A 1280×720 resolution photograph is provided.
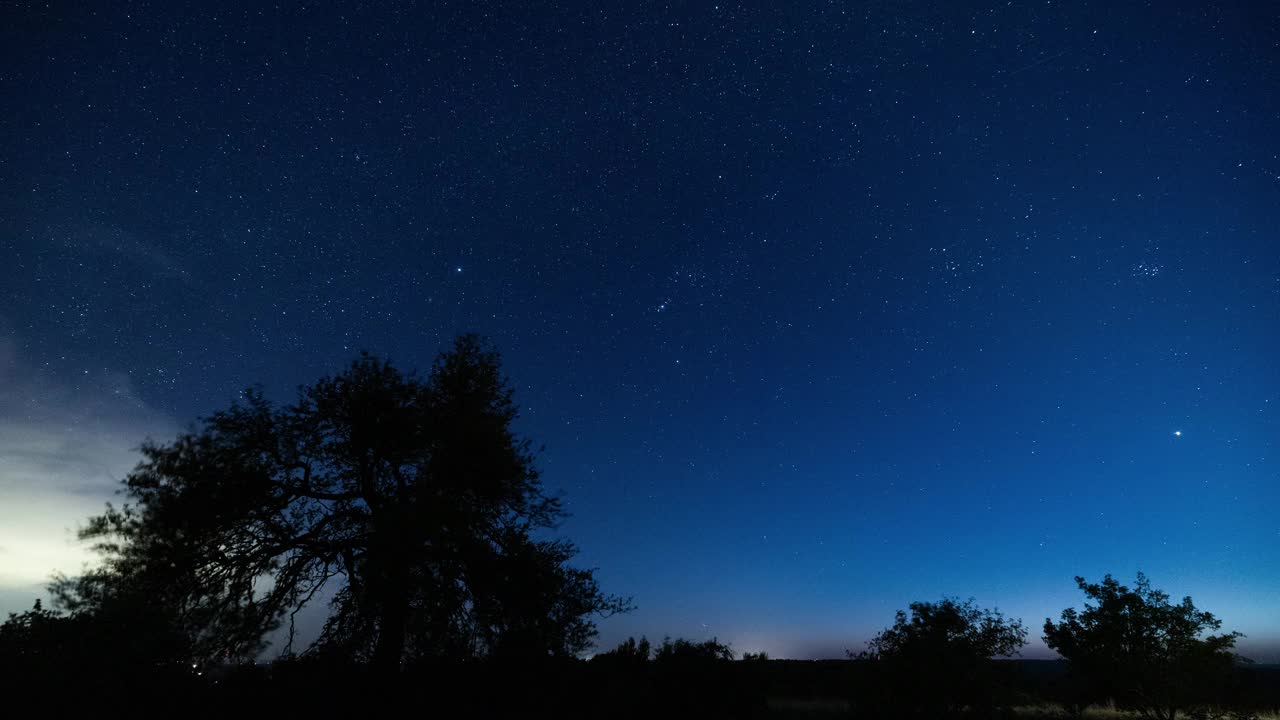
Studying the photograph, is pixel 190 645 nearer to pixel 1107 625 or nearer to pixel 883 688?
pixel 883 688

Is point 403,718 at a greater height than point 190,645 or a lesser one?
lesser

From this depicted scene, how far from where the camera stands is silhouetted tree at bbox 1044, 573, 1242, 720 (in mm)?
18188

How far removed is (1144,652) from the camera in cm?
1878

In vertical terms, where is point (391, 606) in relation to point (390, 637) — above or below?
above

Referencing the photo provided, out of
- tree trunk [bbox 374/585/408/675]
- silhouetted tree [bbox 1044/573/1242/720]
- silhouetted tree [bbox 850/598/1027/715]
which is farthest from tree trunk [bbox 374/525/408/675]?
silhouetted tree [bbox 1044/573/1242/720]

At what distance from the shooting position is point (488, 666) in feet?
55.7

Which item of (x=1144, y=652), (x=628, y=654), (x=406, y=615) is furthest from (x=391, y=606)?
(x=1144, y=652)

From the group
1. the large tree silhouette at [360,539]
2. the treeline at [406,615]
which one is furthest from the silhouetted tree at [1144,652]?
the large tree silhouette at [360,539]

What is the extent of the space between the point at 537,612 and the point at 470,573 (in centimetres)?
252

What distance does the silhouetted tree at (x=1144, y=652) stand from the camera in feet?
59.7

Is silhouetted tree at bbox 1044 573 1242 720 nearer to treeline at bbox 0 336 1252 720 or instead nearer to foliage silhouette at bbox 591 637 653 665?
treeline at bbox 0 336 1252 720

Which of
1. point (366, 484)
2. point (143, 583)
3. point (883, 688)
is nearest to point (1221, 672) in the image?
point (883, 688)

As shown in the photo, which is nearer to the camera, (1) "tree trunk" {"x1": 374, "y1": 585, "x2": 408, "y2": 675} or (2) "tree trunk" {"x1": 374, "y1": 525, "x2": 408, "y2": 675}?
(2) "tree trunk" {"x1": 374, "y1": 525, "x2": 408, "y2": 675}

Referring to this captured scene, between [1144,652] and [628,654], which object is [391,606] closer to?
[628,654]
